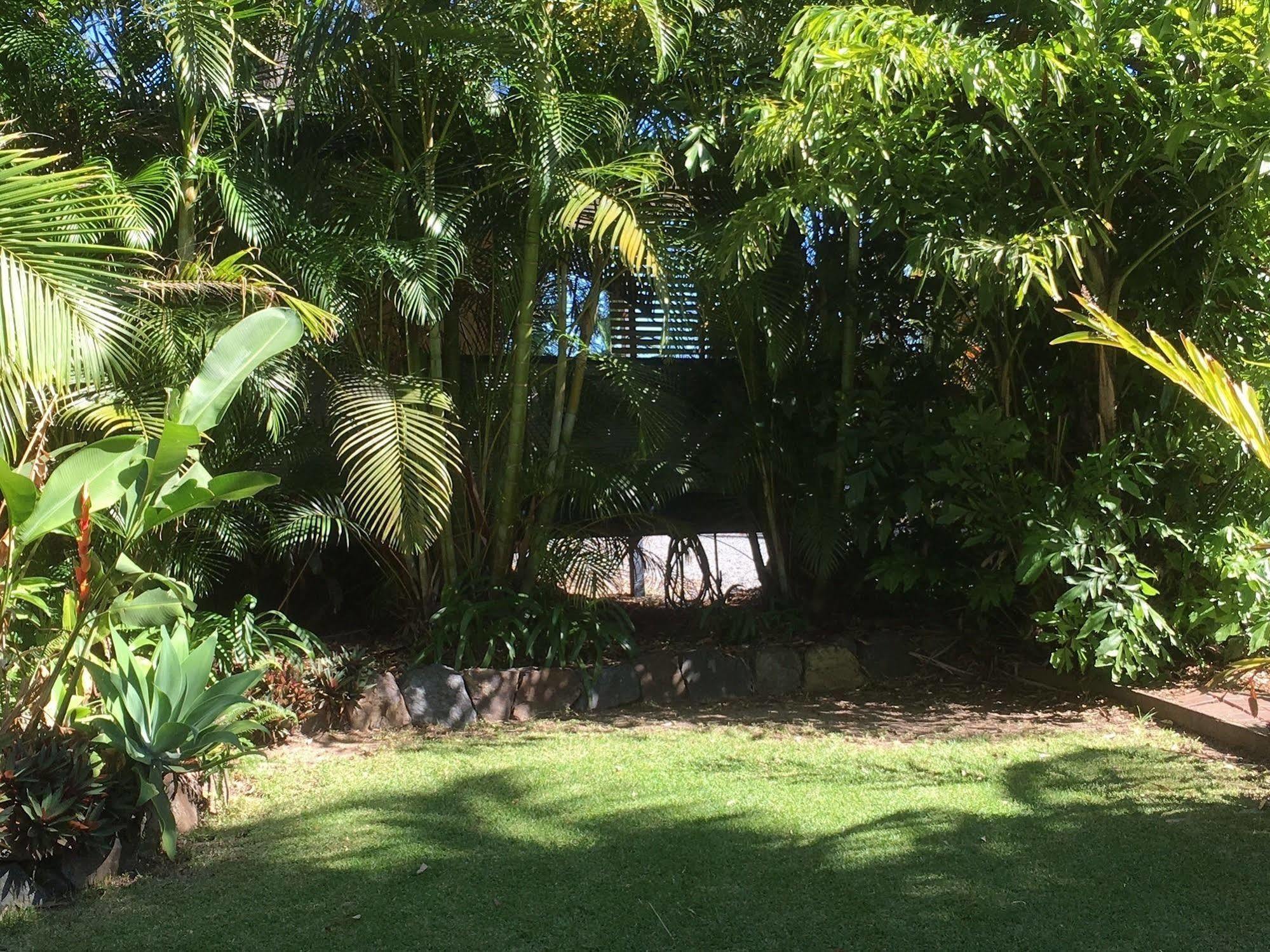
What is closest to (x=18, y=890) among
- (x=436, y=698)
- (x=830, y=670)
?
(x=436, y=698)

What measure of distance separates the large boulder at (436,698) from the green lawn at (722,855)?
559mm

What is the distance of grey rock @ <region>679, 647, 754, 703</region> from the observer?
6.51 m

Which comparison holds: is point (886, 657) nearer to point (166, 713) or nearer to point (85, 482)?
point (166, 713)

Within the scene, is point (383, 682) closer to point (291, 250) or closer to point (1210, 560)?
point (291, 250)

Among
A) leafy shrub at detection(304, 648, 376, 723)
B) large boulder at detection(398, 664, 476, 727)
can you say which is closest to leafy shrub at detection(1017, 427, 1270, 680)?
large boulder at detection(398, 664, 476, 727)

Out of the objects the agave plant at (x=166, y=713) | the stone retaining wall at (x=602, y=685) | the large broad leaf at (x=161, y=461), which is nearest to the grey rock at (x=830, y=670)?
the stone retaining wall at (x=602, y=685)

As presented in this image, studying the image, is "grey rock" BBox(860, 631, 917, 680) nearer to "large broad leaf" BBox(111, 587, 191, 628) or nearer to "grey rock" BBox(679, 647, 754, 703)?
"grey rock" BBox(679, 647, 754, 703)

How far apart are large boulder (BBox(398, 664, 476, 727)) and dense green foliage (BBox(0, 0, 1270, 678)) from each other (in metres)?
0.29

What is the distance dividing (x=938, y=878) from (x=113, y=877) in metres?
2.77

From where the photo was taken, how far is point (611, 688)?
6.28 m

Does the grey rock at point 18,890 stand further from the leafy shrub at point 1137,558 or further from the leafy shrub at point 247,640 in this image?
the leafy shrub at point 1137,558

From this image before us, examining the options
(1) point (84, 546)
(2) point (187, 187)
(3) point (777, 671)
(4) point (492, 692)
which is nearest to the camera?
(1) point (84, 546)

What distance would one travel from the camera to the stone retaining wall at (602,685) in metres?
5.84

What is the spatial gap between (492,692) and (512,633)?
376mm
